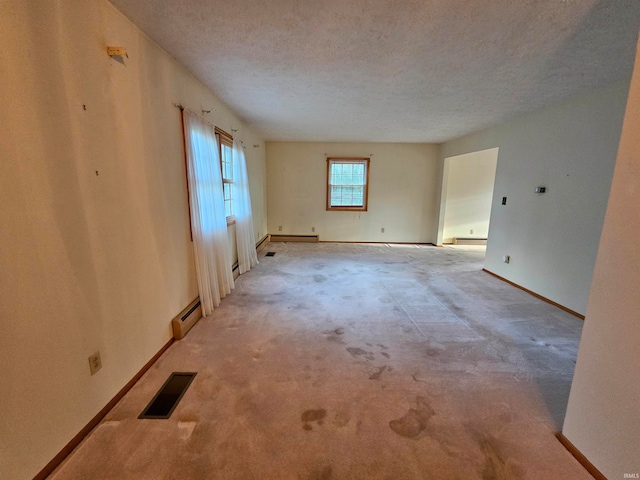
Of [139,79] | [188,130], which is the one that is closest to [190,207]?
[188,130]

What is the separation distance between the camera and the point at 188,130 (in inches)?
96.5

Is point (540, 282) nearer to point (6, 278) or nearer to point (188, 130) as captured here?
point (188, 130)

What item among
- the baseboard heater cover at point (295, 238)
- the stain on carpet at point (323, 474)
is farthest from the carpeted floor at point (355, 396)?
the baseboard heater cover at point (295, 238)

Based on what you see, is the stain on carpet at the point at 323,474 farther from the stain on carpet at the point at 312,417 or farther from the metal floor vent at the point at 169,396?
the metal floor vent at the point at 169,396

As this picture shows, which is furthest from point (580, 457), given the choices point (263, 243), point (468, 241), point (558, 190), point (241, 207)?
point (468, 241)

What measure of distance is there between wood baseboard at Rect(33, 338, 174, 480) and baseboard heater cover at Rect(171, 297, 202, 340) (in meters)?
0.32

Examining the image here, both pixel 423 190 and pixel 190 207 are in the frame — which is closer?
pixel 190 207

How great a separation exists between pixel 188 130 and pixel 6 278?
1835 mm

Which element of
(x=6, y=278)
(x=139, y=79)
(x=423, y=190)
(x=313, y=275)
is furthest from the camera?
(x=423, y=190)

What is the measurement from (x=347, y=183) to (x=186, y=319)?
5.19m

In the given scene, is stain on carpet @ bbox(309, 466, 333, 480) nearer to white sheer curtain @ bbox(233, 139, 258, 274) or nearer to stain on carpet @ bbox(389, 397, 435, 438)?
stain on carpet @ bbox(389, 397, 435, 438)

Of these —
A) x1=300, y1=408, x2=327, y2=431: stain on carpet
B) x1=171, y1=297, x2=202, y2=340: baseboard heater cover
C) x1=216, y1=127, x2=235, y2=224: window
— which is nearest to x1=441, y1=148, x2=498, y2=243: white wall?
x1=216, y1=127, x2=235, y2=224: window

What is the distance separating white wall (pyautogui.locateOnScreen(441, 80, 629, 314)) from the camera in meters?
2.73

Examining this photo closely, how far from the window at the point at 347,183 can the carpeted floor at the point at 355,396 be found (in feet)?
12.7
